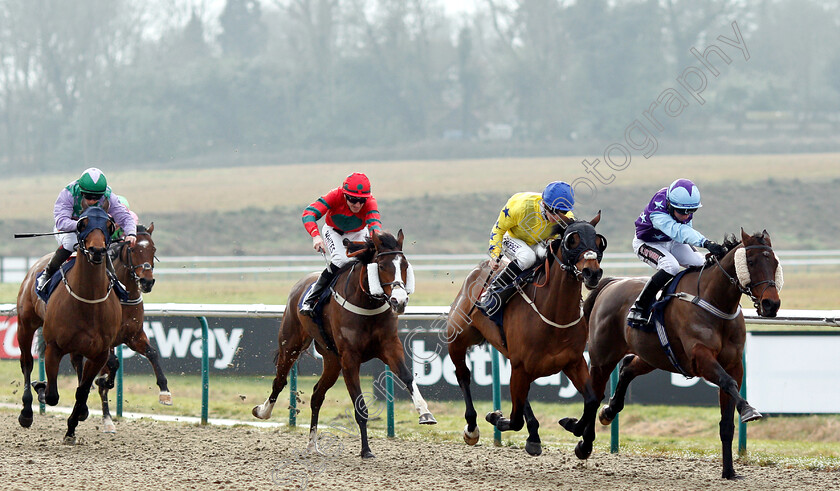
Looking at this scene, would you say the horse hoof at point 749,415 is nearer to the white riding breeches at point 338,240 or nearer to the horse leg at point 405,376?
the horse leg at point 405,376

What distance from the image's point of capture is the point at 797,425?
925cm

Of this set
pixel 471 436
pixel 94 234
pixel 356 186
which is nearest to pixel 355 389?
pixel 471 436

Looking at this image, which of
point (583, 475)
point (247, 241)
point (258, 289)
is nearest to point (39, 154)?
point (247, 241)

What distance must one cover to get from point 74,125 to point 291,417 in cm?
3453

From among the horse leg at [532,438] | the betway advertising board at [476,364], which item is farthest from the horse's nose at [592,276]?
the betway advertising board at [476,364]

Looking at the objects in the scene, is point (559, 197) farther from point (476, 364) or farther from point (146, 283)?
point (146, 283)

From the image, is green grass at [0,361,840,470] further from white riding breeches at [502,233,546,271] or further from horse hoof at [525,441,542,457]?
white riding breeches at [502,233,546,271]

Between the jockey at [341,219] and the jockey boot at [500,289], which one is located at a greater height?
the jockey at [341,219]

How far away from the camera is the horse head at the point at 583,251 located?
584 cm

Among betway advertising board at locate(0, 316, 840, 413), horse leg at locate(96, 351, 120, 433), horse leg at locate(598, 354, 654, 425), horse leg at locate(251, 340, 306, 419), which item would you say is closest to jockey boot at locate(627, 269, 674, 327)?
horse leg at locate(598, 354, 654, 425)

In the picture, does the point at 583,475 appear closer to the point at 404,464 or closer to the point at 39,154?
the point at 404,464

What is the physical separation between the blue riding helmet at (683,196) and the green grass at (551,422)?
1.83m

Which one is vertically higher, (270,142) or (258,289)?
(270,142)

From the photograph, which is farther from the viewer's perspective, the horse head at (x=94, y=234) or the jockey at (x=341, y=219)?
the jockey at (x=341, y=219)
